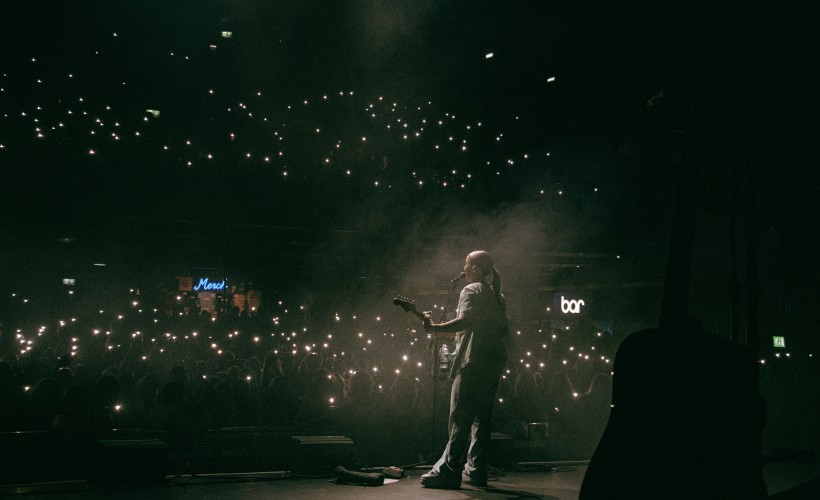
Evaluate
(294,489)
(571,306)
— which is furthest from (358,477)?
(571,306)

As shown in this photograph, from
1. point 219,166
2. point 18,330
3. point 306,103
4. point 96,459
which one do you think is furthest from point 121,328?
point 96,459

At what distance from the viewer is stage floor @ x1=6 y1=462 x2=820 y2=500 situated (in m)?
4.41

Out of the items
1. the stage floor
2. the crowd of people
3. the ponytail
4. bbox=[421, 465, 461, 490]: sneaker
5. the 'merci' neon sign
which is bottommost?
the stage floor

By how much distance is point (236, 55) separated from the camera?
11898 mm

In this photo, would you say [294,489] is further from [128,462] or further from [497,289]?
[497,289]

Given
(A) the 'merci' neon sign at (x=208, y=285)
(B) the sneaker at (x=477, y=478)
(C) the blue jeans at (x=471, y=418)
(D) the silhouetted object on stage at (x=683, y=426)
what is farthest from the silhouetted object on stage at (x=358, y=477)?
(A) the 'merci' neon sign at (x=208, y=285)

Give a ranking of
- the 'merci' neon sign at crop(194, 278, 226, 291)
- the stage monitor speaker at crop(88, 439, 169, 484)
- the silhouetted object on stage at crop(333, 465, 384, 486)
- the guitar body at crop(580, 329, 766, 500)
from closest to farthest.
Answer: the guitar body at crop(580, 329, 766, 500)
the stage monitor speaker at crop(88, 439, 169, 484)
the silhouetted object on stage at crop(333, 465, 384, 486)
the 'merci' neon sign at crop(194, 278, 226, 291)

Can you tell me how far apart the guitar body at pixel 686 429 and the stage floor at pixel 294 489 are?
300cm

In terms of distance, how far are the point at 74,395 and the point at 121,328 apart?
6916 millimetres

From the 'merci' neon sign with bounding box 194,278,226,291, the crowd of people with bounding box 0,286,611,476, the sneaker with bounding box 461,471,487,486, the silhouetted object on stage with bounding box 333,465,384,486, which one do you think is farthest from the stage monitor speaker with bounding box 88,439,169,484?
the 'merci' neon sign with bounding box 194,278,226,291

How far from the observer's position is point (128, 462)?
4738mm

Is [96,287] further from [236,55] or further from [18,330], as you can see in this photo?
[236,55]

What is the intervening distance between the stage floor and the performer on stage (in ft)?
0.57

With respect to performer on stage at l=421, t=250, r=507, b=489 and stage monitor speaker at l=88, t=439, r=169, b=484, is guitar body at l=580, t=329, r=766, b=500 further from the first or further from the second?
stage monitor speaker at l=88, t=439, r=169, b=484
